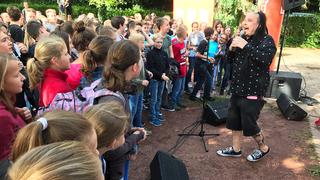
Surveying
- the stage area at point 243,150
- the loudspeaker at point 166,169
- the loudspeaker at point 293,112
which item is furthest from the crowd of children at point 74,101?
the loudspeaker at point 293,112

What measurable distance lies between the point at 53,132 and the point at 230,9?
13852mm

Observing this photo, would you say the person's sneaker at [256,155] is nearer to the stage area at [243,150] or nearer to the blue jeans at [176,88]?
the stage area at [243,150]

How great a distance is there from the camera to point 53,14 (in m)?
7.32

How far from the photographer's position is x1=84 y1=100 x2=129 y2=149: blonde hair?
1.94 m

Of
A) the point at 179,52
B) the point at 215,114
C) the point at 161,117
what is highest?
the point at 179,52

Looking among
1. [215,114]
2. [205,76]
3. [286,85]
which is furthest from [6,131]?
[286,85]

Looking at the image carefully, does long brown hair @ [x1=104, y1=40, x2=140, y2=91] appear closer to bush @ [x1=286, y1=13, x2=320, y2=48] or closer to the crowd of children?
the crowd of children

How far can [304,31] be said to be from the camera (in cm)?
1747

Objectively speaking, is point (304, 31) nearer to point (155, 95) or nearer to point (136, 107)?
point (155, 95)

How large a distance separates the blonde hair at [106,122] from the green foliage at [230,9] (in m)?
12.4

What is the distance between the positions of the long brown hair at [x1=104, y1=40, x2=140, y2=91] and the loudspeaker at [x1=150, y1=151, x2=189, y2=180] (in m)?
1.15

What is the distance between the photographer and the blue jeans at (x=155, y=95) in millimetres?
5555

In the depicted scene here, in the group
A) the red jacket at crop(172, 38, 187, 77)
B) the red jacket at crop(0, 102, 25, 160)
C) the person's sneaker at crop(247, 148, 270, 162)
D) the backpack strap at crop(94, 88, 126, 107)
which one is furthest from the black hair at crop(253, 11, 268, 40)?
the red jacket at crop(0, 102, 25, 160)

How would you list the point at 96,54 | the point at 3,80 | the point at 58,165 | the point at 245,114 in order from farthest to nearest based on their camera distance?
1. the point at 245,114
2. the point at 96,54
3. the point at 3,80
4. the point at 58,165
